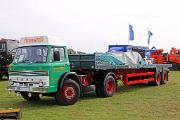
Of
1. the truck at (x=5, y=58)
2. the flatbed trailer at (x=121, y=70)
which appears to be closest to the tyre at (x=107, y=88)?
the flatbed trailer at (x=121, y=70)

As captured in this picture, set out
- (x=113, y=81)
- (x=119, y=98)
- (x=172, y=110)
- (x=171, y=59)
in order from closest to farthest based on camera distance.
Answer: (x=172, y=110) → (x=119, y=98) → (x=113, y=81) → (x=171, y=59)

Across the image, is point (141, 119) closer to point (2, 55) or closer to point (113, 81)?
point (113, 81)

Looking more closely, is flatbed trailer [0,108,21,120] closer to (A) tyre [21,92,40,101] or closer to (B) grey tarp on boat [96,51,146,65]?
(A) tyre [21,92,40,101]

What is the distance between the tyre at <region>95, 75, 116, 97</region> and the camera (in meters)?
15.7

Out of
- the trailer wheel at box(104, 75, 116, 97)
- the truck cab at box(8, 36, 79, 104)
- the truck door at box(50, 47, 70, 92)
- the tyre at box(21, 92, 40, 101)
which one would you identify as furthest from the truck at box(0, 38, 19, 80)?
the truck door at box(50, 47, 70, 92)

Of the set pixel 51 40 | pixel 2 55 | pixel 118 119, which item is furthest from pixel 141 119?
pixel 2 55

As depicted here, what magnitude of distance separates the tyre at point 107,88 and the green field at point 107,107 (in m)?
0.27

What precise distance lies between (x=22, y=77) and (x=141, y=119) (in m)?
4.88

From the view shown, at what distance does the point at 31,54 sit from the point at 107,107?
3275 millimetres

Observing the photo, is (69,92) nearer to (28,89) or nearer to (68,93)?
(68,93)

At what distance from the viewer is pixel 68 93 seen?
13.6 m

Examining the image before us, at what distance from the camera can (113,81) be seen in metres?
16.4

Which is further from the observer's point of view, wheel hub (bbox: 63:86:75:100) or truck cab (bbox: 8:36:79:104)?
wheel hub (bbox: 63:86:75:100)

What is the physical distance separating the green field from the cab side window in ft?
5.49
